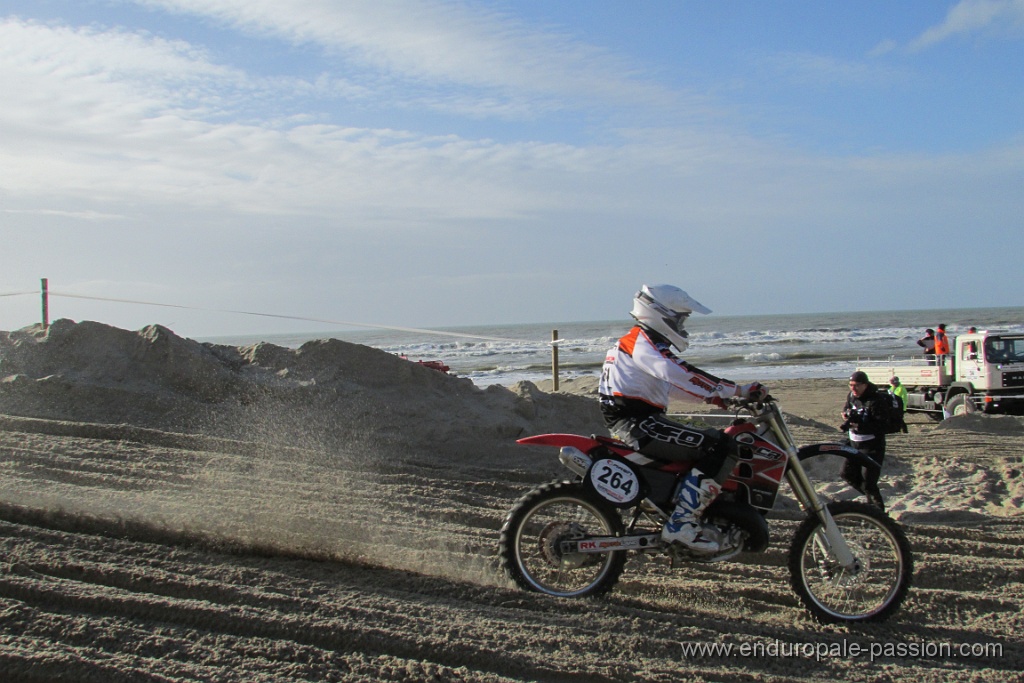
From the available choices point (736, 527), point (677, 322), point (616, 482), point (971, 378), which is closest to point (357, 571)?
point (616, 482)

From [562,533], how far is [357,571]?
1266mm

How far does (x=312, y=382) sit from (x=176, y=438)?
248cm

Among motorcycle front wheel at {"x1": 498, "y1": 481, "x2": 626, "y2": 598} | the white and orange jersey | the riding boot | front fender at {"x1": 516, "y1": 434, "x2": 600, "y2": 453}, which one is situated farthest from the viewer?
front fender at {"x1": 516, "y1": 434, "x2": 600, "y2": 453}

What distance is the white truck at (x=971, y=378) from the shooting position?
53.5 ft

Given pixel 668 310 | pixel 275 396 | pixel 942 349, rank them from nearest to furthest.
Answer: pixel 668 310 → pixel 275 396 → pixel 942 349

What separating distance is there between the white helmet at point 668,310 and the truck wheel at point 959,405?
46.4ft

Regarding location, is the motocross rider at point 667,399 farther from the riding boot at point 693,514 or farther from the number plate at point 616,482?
the number plate at point 616,482

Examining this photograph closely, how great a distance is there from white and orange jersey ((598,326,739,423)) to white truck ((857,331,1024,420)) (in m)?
14.4

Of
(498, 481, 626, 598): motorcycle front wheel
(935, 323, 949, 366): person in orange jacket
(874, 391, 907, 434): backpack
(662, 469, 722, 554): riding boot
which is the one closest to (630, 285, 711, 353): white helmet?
(662, 469, 722, 554): riding boot

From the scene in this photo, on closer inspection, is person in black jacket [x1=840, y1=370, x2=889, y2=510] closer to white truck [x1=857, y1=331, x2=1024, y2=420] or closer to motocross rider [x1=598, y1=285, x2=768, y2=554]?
motocross rider [x1=598, y1=285, x2=768, y2=554]

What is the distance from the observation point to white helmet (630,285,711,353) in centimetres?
454

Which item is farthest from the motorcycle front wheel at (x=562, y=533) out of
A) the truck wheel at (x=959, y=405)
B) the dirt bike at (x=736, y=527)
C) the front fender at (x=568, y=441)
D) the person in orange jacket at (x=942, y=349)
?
the person in orange jacket at (x=942, y=349)

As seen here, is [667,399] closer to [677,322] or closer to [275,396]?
[677,322]

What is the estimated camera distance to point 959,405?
16.8 metres
